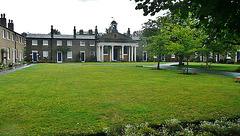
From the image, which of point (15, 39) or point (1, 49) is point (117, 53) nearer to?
point (15, 39)

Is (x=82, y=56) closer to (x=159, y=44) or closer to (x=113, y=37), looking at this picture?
(x=113, y=37)

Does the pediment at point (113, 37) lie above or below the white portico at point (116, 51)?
above

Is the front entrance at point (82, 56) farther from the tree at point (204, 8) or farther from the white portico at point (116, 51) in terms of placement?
the tree at point (204, 8)

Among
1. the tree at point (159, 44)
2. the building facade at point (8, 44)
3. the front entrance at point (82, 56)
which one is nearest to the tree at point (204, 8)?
the tree at point (159, 44)

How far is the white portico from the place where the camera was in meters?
50.4

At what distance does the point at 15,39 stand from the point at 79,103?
108ft

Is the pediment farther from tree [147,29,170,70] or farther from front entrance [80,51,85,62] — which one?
tree [147,29,170,70]

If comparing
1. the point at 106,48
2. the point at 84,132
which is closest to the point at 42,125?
the point at 84,132

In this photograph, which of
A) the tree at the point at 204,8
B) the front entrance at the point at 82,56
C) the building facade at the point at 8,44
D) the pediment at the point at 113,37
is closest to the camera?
the tree at the point at 204,8

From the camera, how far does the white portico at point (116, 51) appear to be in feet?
165

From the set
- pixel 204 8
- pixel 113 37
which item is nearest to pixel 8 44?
pixel 113 37

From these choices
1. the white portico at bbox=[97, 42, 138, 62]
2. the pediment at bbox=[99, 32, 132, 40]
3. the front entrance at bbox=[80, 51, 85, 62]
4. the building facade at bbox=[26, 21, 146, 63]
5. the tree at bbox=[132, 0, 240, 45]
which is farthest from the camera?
the pediment at bbox=[99, 32, 132, 40]

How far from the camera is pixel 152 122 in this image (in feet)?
13.4

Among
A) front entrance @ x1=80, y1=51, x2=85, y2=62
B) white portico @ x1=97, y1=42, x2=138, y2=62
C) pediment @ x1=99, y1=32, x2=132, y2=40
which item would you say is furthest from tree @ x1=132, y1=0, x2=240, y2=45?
pediment @ x1=99, y1=32, x2=132, y2=40
